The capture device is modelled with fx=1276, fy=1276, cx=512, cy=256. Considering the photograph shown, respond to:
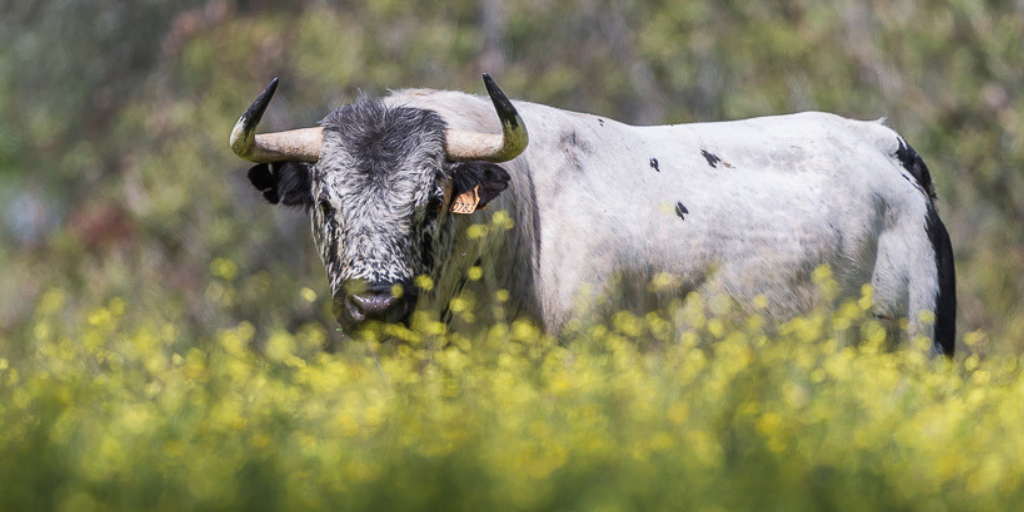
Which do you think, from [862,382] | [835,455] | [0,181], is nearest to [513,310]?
[862,382]

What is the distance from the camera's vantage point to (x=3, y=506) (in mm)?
3123

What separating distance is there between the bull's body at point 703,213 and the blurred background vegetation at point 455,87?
901 cm

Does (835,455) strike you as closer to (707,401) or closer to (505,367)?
(707,401)

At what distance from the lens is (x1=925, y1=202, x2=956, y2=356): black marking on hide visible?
7477 mm

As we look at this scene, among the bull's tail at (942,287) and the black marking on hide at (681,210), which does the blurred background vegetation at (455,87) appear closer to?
the bull's tail at (942,287)

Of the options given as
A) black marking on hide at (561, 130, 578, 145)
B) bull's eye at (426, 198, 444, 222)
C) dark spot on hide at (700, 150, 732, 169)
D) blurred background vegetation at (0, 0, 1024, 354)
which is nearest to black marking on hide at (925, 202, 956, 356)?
dark spot on hide at (700, 150, 732, 169)

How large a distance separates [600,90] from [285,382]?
12870 mm

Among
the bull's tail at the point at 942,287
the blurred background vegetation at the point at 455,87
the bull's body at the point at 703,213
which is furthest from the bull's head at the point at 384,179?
the blurred background vegetation at the point at 455,87

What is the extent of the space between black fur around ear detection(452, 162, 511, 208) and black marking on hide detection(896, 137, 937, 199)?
3.09 meters

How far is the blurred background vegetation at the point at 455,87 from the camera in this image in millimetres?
16453

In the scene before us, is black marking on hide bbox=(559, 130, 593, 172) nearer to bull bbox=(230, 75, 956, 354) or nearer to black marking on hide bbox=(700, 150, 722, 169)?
bull bbox=(230, 75, 956, 354)

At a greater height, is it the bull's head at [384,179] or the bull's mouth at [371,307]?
the bull's head at [384,179]

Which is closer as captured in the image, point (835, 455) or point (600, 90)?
point (835, 455)

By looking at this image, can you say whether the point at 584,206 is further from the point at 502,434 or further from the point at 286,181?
the point at 502,434
